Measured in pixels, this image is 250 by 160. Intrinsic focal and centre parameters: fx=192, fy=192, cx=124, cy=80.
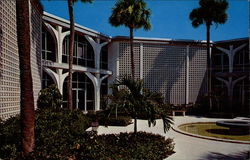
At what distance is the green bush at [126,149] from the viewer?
615 cm

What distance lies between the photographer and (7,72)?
8680mm

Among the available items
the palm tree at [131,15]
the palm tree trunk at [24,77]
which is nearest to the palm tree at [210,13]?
the palm tree at [131,15]

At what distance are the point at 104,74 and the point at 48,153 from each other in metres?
16.9

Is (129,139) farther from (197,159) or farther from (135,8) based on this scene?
(135,8)

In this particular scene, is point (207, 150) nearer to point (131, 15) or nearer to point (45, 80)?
point (131, 15)

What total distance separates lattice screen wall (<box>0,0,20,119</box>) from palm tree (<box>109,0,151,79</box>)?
10032 mm

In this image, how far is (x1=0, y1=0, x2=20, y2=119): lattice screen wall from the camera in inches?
325

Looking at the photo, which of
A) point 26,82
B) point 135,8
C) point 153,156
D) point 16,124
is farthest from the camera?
point 135,8

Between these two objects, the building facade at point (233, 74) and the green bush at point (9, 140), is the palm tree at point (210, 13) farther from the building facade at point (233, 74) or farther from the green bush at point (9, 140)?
the green bush at point (9, 140)

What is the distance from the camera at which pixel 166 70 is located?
2341cm

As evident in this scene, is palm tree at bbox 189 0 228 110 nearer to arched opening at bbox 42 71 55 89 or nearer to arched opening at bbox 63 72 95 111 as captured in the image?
arched opening at bbox 63 72 95 111

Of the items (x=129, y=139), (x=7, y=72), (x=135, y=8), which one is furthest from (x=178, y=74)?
(x=7, y=72)

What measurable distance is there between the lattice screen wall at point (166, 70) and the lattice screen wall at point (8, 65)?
15.5 meters

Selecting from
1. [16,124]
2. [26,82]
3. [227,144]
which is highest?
[26,82]
